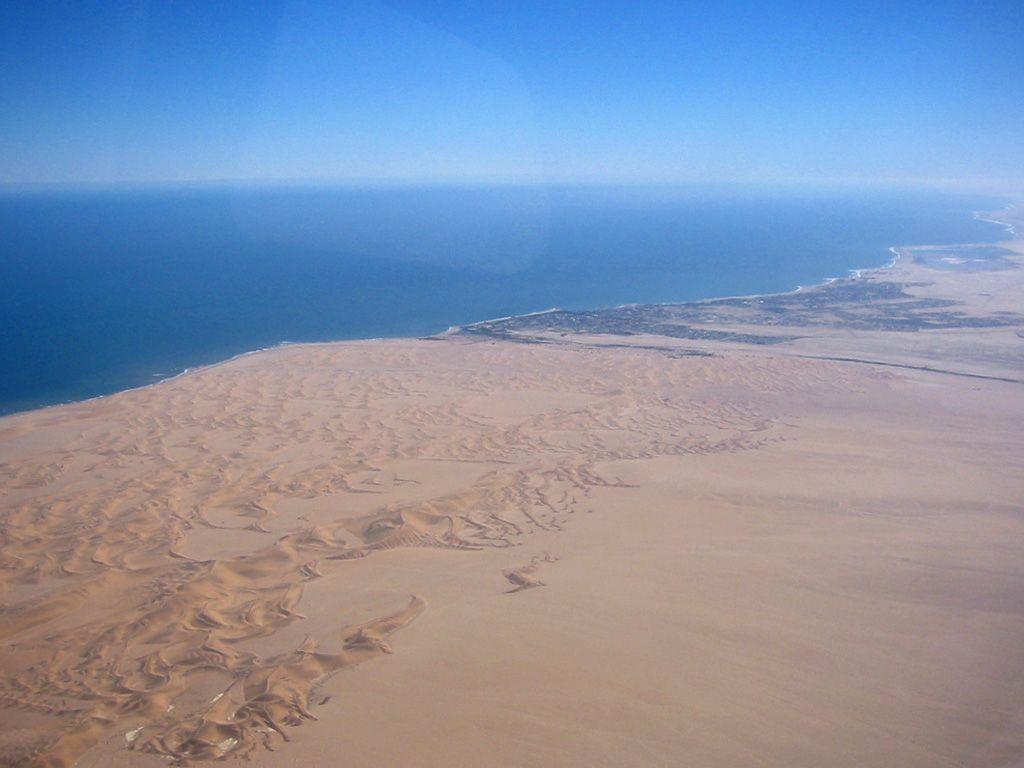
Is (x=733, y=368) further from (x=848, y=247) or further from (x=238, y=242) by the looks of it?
(x=238, y=242)

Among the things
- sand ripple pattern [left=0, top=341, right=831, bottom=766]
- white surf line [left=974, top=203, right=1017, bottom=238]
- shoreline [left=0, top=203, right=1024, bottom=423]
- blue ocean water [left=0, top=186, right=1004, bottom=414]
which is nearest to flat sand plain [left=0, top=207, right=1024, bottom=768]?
sand ripple pattern [left=0, top=341, right=831, bottom=766]

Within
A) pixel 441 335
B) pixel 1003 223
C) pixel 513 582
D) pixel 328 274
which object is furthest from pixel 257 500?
pixel 1003 223

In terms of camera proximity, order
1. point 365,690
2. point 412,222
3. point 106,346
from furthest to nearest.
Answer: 1. point 412,222
2. point 106,346
3. point 365,690

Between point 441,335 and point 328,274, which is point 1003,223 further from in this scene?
point 441,335

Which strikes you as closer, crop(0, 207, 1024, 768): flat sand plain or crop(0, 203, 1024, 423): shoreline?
crop(0, 207, 1024, 768): flat sand plain

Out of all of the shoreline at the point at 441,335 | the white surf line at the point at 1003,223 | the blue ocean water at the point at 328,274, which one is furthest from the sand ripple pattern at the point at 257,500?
the white surf line at the point at 1003,223

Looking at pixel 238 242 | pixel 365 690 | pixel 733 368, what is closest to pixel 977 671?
pixel 365 690

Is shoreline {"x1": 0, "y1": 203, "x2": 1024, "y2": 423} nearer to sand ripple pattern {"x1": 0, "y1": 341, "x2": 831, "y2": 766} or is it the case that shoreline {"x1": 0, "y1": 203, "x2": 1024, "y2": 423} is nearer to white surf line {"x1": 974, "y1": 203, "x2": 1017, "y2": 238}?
sand ripple pattern {"x1": 0, "y1": 341, "x2": 831, "y2": 766}
